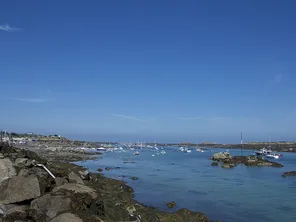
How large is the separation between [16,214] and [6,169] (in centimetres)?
396

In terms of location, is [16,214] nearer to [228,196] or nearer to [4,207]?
[4,207]

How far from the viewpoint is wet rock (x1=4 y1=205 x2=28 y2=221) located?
12414 mm

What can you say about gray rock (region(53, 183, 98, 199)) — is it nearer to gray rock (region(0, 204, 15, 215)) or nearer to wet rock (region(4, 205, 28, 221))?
wet rock (region(4, 205, 28, 221))

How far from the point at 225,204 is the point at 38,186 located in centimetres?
2292

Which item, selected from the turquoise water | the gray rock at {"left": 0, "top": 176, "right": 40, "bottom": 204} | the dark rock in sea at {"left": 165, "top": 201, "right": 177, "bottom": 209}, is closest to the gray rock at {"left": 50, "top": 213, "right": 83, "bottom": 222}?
the gray rock at {"left": 0, "top": 176, "right": 40, "bottom": 204}

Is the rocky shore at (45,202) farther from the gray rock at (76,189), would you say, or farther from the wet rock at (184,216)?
the wet rock at (184,216)

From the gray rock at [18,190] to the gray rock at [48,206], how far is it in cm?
83

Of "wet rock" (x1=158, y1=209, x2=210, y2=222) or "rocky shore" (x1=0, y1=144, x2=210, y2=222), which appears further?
"wet rock" (x1=158, y1=209, x2=210, y2=222)

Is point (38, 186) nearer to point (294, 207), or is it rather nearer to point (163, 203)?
point (163, 203)

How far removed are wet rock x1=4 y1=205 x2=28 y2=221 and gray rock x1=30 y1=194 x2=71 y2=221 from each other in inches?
13.3

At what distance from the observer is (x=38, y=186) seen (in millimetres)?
14125

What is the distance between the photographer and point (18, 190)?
13555 millimetres

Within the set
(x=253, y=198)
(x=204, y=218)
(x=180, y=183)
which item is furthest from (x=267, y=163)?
(x=204, y=218)

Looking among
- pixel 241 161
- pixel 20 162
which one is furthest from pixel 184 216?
pixel 241 161
